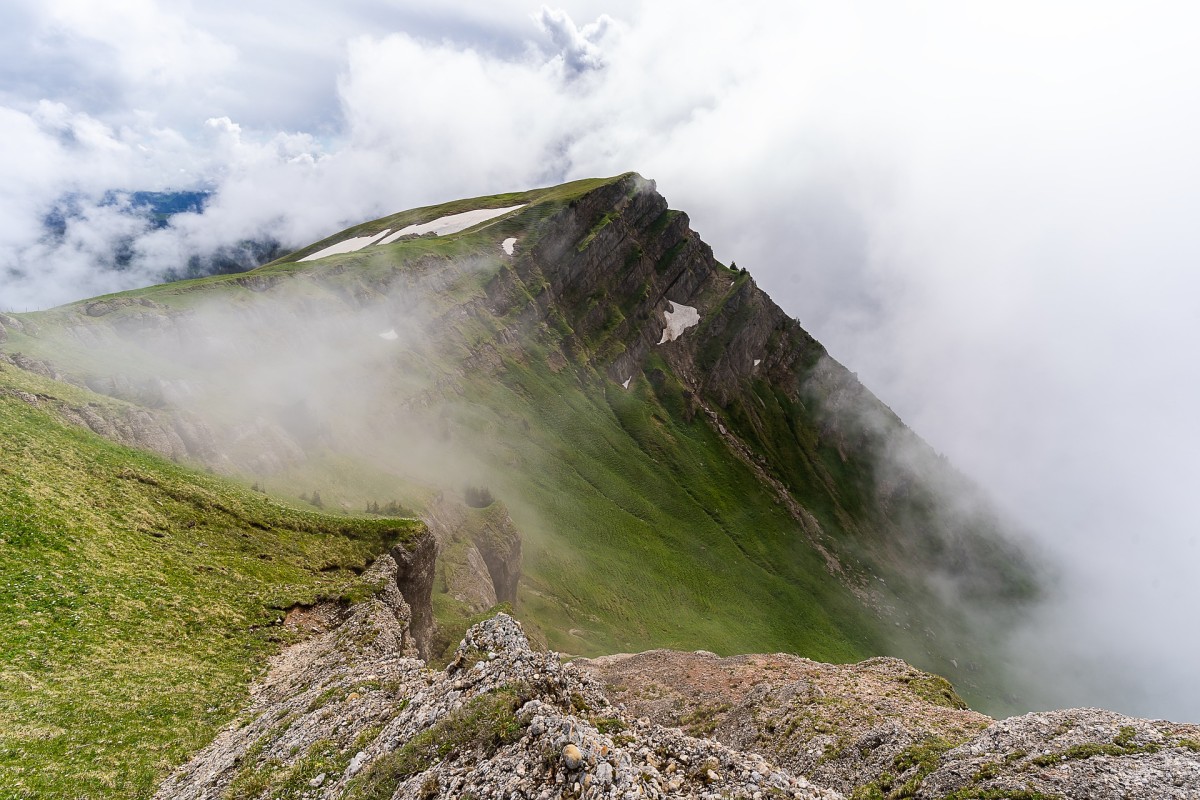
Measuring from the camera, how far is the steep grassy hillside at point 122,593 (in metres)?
21.9

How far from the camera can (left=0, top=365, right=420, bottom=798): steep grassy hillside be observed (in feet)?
71.9

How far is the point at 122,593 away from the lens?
3050cm

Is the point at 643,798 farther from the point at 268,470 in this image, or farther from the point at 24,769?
the point at 268,470

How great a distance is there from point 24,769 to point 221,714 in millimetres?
7746

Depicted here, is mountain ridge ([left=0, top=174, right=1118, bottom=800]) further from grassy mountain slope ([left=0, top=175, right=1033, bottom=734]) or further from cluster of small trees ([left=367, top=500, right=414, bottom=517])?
cluster of small trees ([left=367, top=500, right=414, bottom=517])

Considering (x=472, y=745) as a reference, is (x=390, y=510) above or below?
above

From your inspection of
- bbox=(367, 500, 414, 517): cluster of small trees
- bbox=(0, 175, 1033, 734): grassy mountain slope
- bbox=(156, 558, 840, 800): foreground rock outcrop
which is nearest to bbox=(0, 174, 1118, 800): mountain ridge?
bbox=(0, 175, 1033, 734): grassy mountain slope

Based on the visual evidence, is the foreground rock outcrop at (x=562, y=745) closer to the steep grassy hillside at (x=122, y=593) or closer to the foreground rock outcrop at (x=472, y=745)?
the foreground rock outcrop at (x=472, y=745)

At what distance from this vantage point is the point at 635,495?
178m

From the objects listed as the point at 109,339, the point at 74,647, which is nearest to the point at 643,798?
the point at 74,647

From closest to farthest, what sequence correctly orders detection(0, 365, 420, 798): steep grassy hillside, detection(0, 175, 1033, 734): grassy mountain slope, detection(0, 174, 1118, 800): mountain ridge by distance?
detection(0, 365, 420, 798): steep grassy hillside → detection(0, 174, 1118, 800): mountain ridge → detection(0, 175, 1033, 734): grassy mountain slope

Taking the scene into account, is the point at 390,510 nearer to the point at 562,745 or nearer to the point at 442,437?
the point at 562,745

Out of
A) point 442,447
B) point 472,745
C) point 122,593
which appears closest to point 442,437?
point 442,447

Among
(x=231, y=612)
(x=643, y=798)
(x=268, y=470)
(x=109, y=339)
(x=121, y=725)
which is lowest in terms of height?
(x=643, y=798)
